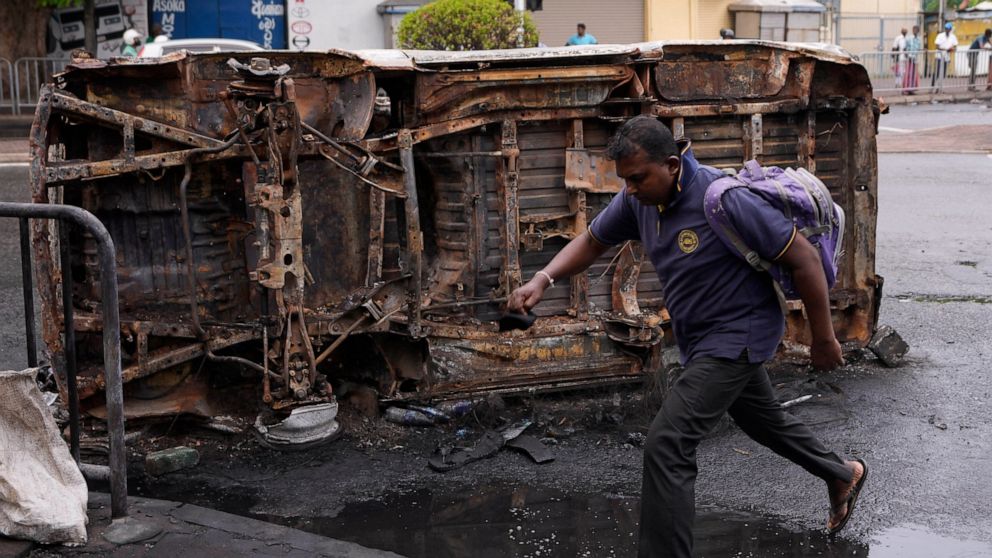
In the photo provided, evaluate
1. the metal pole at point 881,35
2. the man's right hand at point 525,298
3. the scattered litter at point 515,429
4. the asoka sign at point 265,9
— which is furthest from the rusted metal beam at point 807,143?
the metal pole at point 881,35

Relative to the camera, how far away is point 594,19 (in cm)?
3056

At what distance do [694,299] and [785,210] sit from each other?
48cm

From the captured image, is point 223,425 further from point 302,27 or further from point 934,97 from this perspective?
point 934,97

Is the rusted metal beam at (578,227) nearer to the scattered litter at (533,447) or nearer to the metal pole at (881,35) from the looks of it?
the scattered litter at (533,447)

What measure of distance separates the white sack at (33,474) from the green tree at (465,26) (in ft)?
39.7

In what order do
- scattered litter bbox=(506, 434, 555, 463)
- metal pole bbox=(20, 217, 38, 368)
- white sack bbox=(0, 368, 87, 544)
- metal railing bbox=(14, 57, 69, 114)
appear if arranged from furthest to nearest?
metal railing bbox=(14, 57, 69, 114) < scattered litter bbox=(506, 434, 555, 463) < metal pole bbox=(20, 217, 38, 368) < white sack bbox=(0, 368, 87, 544)

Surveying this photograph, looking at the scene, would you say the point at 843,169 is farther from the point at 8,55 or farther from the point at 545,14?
the point at 545,14

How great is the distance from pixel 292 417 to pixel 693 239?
8.73ft

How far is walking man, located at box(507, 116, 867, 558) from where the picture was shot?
4.15 meters

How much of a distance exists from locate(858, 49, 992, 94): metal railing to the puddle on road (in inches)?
1078

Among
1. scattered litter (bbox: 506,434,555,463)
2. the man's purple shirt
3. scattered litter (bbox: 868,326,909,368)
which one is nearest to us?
the man's purple shirt

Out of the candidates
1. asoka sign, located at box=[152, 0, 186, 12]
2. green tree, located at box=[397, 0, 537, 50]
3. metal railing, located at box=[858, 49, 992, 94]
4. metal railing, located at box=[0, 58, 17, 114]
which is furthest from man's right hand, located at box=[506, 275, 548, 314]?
metal railing, located at box=[858, 49, 992, 94]

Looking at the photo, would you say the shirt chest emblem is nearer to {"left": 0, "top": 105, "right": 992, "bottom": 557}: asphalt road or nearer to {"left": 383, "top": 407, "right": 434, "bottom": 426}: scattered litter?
{"left": 0, "top": 105, "right": 992, "bottom": 557}: asphalt road

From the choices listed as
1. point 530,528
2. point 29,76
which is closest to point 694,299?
point 530,528
